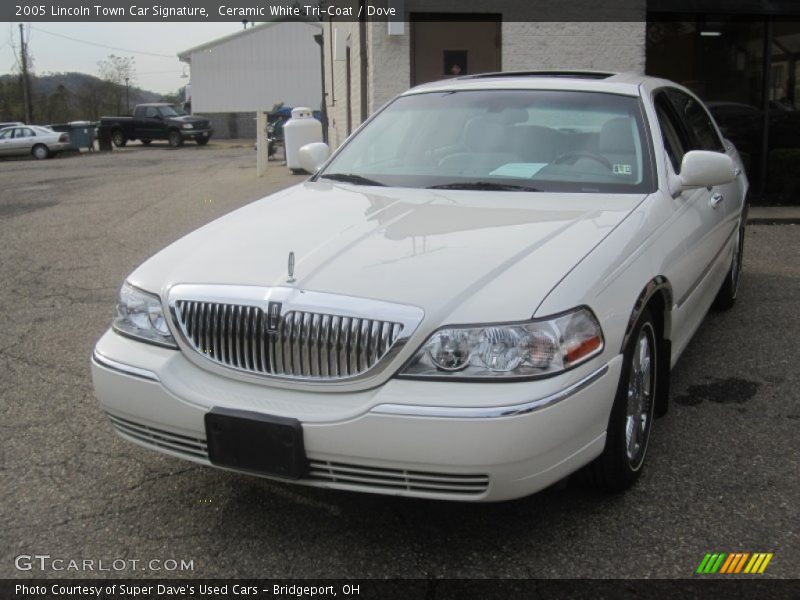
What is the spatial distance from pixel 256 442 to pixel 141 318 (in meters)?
0.73

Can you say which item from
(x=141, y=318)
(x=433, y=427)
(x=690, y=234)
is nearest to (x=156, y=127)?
(x=690, y=234)

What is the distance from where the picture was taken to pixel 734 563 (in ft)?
9.14

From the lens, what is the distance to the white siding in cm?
5097

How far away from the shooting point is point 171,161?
27.4 metres

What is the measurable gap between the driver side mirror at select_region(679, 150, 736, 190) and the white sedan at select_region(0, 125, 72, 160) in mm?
32757

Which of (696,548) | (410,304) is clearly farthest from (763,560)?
(410,304)

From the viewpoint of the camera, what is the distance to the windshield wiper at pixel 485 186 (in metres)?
3.82

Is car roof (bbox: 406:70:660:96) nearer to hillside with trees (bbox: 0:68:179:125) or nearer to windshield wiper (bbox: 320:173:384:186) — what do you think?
windshield wiper (bbox: 320:173:384:186)

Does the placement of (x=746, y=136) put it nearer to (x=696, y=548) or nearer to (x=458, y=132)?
(x=458, y=132)

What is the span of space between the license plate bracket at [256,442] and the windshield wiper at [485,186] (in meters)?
1.64

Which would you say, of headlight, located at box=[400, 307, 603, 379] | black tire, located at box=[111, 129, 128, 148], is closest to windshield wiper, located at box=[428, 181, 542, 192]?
headlight, located at box=[400, 307, 603, 379]

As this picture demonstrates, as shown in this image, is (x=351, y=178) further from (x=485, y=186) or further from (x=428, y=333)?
(x=428, y=333)

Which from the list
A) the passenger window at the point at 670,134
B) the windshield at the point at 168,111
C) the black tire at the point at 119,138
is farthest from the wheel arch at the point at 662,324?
the windshield at the point at 168,111

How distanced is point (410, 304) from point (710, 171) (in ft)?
5.99
